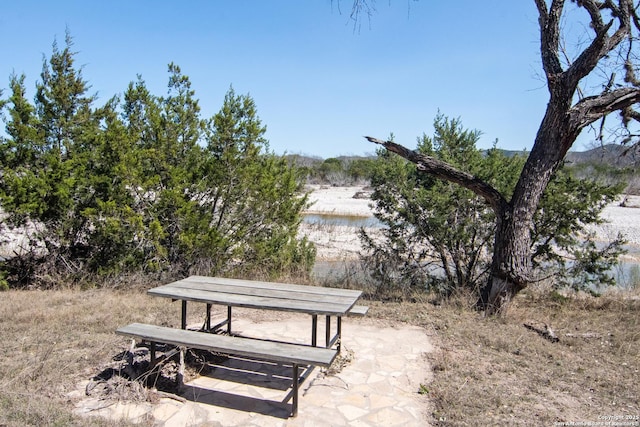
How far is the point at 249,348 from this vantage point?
11.7 feet

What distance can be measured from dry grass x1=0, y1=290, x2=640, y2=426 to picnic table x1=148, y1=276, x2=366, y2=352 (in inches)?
34.4

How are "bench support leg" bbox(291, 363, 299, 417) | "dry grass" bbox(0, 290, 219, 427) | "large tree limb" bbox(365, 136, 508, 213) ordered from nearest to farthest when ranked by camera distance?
"dry grass" bbox(0, 290, 219, 427) → "bench support leg" bbox(291, 363, 299, 417) → "large tree limb" bbox(365, 136, 508, 213)

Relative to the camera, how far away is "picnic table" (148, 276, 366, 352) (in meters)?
4.02

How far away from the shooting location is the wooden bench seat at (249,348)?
3.41 meters

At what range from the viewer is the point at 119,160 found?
7.43 meters

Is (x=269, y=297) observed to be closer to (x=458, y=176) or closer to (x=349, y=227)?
(x=458, y=176)

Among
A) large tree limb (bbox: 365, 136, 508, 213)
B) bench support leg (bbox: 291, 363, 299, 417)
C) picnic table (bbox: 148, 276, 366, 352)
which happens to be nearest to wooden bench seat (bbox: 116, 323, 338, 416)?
bench support leg (bbox: 291, 363, 299, 417)

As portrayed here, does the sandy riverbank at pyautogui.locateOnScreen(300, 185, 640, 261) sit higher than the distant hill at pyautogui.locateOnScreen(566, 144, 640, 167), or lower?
lower

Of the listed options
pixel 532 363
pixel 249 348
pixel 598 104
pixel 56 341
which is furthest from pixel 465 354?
pixel 56 341

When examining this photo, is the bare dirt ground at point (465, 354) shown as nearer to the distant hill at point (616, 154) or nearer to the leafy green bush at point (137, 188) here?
the leafy green bush at point (137, 188)

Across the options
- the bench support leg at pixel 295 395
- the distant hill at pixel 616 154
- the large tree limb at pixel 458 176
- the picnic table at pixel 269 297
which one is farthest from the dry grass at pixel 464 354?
the distant hill at pixel 616 154

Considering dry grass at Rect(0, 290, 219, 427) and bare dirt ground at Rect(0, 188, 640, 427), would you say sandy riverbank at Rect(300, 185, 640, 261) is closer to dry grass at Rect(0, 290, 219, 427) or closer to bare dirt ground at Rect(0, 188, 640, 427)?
bare dirt ground at Rect(0, 188, 640, 427)

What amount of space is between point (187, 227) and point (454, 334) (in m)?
4.36

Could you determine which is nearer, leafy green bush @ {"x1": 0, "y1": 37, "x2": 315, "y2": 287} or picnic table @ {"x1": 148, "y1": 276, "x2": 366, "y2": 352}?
picnic table @ {"x1": 148, "y1": 276, "x2": 366, "y2": 352}
